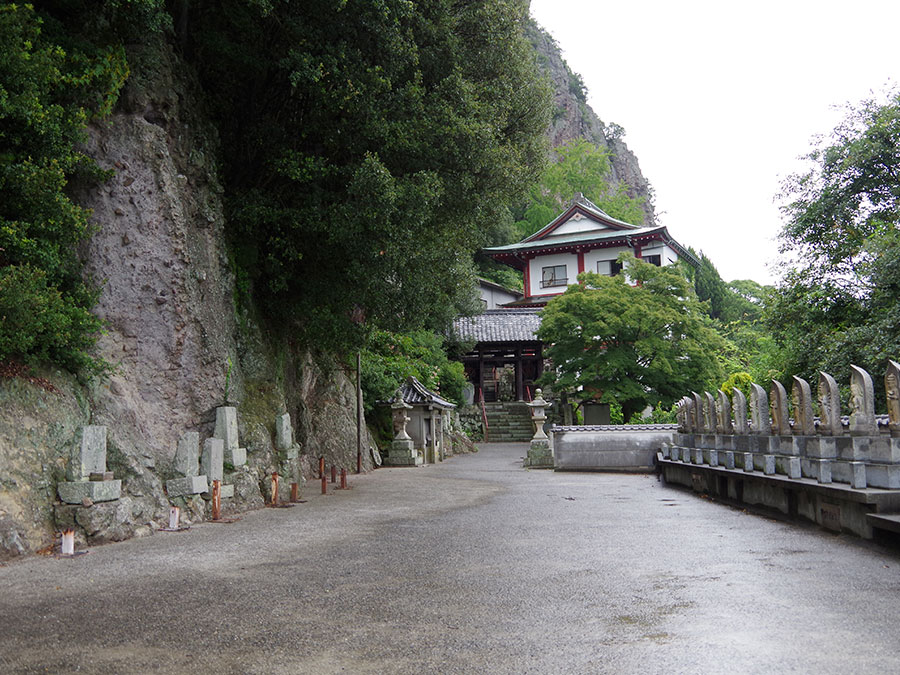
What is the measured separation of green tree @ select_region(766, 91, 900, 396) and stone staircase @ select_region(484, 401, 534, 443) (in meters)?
19.0

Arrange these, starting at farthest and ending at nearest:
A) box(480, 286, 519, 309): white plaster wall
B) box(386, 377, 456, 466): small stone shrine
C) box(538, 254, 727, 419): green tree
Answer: box(480, 286, 519, 309): white plaster wall < box(538, 254, 727, 419): green tree < box(386, 377, 456, 466): small stone shrine

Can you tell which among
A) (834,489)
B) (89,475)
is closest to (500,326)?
(89,475)

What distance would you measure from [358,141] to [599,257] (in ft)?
110

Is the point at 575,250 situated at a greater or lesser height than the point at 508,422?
greater

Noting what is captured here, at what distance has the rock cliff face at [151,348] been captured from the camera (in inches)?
329

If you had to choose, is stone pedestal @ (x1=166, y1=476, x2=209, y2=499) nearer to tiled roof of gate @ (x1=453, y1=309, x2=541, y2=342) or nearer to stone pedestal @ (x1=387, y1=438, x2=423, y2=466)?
stone pedestal @ (x1=387, y1=438, x2=423, y2=466)

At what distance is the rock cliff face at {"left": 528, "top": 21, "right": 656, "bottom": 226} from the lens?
221 feet

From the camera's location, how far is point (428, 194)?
12156mm

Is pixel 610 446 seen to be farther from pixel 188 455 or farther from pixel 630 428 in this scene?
pixel 188 455

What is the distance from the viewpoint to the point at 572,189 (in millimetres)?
58625

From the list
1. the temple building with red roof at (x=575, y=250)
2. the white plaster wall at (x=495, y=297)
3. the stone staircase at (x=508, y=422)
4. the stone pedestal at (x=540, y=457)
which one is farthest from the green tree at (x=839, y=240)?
the white plaster wall at (x=495, y=297)

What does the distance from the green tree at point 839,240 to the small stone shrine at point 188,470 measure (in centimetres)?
1200

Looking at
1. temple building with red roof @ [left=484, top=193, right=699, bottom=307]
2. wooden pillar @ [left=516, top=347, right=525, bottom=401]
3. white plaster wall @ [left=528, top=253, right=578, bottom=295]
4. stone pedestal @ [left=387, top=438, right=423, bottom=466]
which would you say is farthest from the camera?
white plaster wall @ [left=528, top=253, right=578, bottom=295]

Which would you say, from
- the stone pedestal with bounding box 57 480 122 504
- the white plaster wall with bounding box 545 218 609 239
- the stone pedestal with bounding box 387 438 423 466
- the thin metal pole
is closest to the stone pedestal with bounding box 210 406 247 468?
the stone pedestal with bounding box 57 480 122 504
